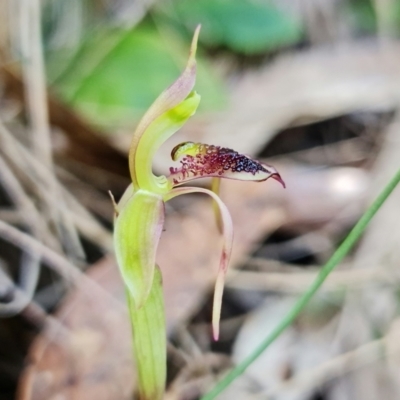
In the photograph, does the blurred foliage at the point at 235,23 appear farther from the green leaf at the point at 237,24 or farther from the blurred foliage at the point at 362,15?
the blurred foliage at the point at 362,15

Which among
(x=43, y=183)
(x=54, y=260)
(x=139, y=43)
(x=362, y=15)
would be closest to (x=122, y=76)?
(x=139, y=43)

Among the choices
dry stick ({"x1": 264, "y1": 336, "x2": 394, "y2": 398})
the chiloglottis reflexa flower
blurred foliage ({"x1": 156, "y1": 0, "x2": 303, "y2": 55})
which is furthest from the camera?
blurred foliage ({"x1": 156, "y1": 0, "x2": 303, "y2": 55})

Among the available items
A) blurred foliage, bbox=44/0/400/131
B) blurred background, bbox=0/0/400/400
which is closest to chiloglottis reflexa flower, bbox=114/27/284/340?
blurred background, bbox=0/0/400/400

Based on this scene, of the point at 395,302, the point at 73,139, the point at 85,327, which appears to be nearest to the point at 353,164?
the point at 395,302

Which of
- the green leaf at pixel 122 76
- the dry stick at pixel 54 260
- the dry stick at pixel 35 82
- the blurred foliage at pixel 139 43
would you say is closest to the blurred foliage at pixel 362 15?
the blurred foliage at pixel 139 43

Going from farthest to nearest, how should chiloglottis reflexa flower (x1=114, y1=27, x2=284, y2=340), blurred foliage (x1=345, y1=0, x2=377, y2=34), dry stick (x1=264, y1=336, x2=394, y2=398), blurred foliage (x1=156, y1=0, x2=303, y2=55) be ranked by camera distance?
blurred foliage (x1=345, y1=0, x2=377, y2=34) < blurred foliage (x1=156, y1=0, x2=303, y2=55) < dry stick (x1=264, y1=336, x2=394, y2=398) < chiloglottis reflexa flower (x1=114, y1=27, x2=284, y2=340)

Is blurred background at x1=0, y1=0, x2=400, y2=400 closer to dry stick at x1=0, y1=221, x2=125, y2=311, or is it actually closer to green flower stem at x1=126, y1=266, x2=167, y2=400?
dry stick at x1=0, y1=221, x2=125, y2=311

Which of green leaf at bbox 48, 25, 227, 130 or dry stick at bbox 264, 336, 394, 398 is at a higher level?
green leaf at bbox 48, 25, 227, 130

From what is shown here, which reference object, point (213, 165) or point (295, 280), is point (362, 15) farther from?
point (213, 165)
